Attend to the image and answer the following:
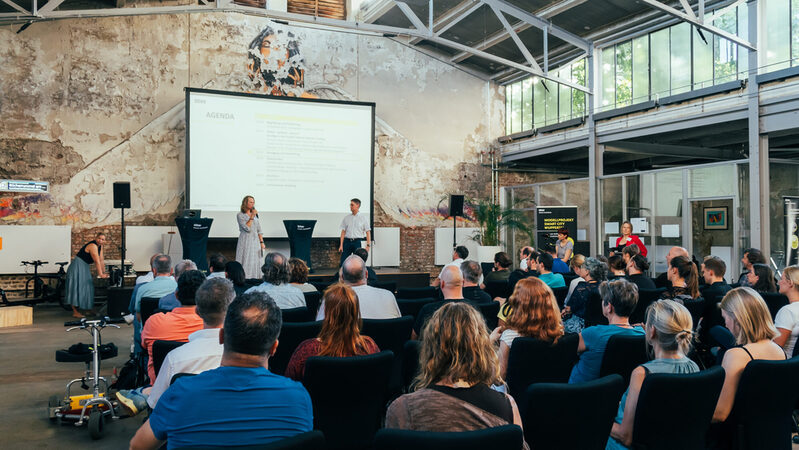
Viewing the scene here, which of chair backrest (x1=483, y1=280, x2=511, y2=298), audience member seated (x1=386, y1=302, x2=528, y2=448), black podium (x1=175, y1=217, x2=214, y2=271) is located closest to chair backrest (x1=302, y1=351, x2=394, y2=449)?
audience member seated (x1=386, y1=302, x2=528, y2=448)

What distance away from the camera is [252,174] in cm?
1119

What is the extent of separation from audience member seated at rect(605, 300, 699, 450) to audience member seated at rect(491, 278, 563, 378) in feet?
1.49

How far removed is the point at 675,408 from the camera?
2146 millimetres

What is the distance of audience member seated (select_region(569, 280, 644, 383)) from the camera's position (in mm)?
2922

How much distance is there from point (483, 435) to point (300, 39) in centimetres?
1212

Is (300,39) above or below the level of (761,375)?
above

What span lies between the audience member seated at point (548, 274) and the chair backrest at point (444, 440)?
401 centimetres

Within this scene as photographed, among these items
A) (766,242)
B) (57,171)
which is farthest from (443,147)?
(57,171)

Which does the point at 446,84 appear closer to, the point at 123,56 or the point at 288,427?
the point at 123,56

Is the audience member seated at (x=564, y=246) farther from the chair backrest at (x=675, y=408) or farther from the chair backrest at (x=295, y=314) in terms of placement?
Result: the chair backrest at (x=675, y=408)

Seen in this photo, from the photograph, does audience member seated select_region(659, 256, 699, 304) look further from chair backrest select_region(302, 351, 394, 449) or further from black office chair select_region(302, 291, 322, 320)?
chair backrest select_region(302, 351, 394, 449)

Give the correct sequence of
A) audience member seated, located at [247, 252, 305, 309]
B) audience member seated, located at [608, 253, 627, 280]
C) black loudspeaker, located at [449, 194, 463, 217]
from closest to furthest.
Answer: audience member seated, located at [247, 252, 305, 309] < audience member seated, located at [608, 253, 627, 280] < black loudspeaker, located at [449, 194, 463, 217]

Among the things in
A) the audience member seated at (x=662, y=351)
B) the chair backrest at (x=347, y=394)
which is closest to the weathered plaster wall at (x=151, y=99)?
the chair backrest at (x=347, y=394)

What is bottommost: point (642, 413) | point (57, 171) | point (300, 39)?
point (642, 413)
